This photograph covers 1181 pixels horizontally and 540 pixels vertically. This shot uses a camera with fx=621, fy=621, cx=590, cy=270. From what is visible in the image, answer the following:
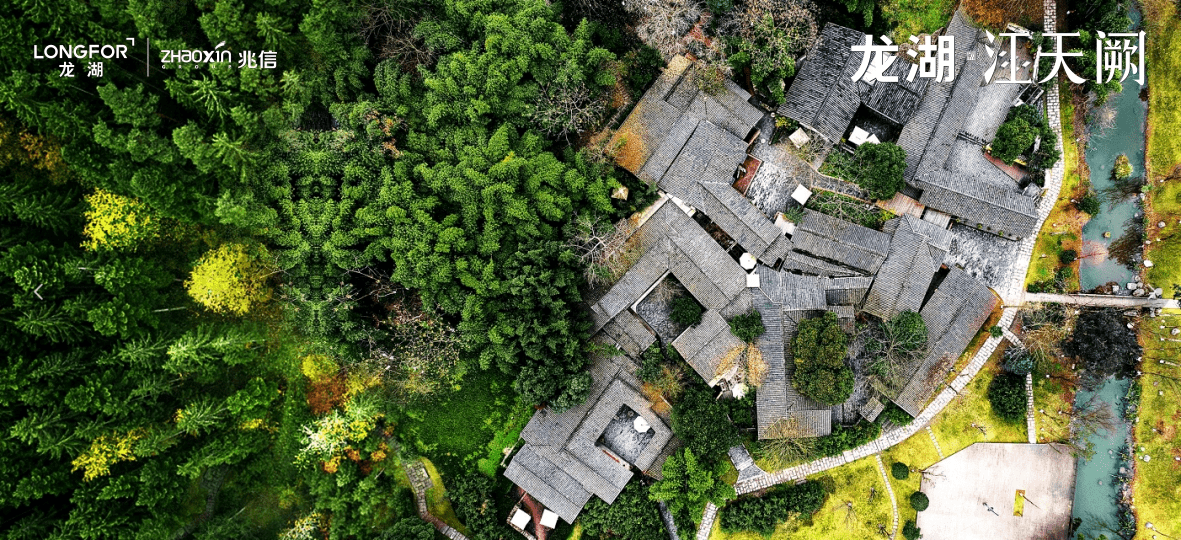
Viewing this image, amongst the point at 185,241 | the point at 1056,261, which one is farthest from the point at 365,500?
the point at 1056,261

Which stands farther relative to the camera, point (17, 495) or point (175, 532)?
point (175, 532)

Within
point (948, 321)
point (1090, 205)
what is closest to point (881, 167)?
point (948, 321)

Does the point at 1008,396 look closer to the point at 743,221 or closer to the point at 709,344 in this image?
the point at 709,344

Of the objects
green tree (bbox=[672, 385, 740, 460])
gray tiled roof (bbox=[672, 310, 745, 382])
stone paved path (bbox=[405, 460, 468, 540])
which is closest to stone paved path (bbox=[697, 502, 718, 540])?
green tree (bbox=[672, 385, 740, 460])

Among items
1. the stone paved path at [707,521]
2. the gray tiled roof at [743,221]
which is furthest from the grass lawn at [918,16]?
the stone paved path at [707,521]

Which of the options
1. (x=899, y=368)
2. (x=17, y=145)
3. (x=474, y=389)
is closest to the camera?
(x=17, y=145)

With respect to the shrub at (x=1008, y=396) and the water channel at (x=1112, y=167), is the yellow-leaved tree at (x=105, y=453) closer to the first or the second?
the shrub at (x=1008, y=396)

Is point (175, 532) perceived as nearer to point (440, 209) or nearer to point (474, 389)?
point (474, 389)
